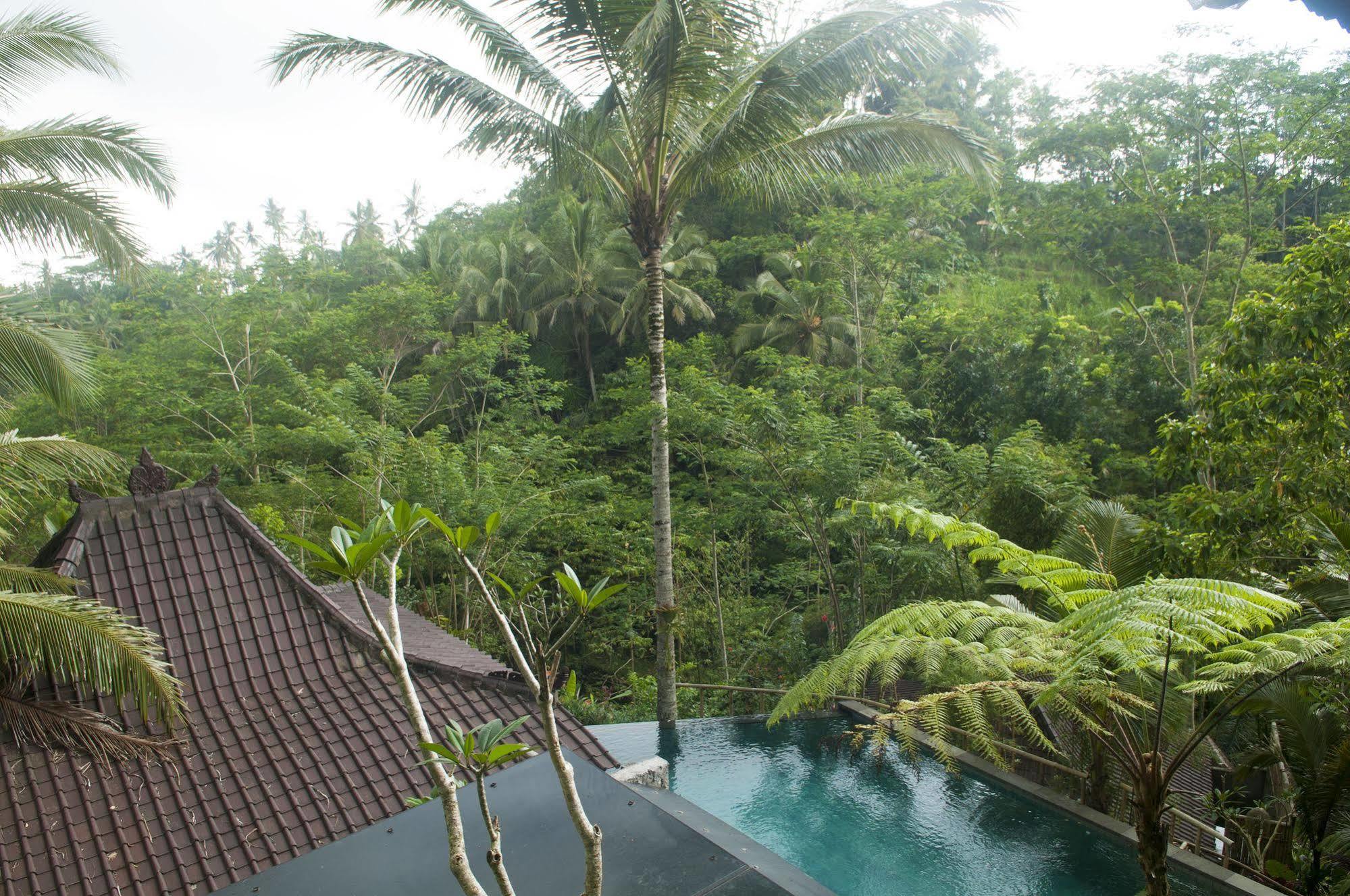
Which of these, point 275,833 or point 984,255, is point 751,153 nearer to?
point 275,833

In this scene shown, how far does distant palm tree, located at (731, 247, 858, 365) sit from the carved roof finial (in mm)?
13618

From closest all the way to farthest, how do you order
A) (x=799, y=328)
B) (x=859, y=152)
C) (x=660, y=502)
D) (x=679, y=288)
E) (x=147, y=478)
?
(x=147, y=478)
(x=859, y=152)
(x=660, y=502)
(x=799, y=328)
(x=679, y=288)

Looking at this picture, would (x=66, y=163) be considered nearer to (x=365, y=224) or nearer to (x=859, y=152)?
(x=859, y=152)

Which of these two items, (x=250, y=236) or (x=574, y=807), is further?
(x=250, y=236)

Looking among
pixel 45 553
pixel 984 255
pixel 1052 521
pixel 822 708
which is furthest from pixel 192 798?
pixel 984 255

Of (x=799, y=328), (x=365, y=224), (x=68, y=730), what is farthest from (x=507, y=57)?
(x=365, y=224)

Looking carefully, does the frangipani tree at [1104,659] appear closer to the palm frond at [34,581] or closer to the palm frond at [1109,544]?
the palm frond at [1109,544]

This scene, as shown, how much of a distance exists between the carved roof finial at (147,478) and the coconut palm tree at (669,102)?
4.63 metres

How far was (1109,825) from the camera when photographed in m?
5.89

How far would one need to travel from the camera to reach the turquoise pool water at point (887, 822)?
556 cm

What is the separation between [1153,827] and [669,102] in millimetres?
7153

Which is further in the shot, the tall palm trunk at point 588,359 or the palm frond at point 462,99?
the tall palm trunk at point 588,359

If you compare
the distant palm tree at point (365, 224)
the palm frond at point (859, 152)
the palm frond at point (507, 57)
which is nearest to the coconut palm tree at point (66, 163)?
the palm frond at point (507, 57)

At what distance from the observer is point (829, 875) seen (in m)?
5.80
